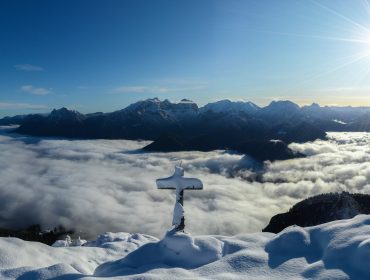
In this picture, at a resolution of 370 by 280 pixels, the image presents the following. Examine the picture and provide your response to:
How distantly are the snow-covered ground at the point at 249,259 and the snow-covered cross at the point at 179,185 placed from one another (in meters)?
2.43

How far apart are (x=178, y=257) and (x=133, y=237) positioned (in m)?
36.3

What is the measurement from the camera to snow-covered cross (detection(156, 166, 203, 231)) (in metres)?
21.9

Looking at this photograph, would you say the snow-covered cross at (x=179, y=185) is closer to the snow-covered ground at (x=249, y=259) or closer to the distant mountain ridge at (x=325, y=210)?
the snow-covered ground at (x=249, y=259)

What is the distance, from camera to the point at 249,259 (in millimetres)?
17297

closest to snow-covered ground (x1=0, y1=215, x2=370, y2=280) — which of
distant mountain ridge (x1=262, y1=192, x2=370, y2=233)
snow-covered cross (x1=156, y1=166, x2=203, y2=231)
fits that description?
snow-covered cross (x1=156, y1=166, x2=203, y2=231)

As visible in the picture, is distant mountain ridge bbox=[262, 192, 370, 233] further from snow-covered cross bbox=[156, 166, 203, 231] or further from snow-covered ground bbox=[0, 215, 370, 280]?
snow-covered ground bbox=[0, 215, 370, 280]

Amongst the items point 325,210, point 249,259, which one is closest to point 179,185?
point 249,259

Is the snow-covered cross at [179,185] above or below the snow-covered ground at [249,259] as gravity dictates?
above

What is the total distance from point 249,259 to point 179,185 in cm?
639

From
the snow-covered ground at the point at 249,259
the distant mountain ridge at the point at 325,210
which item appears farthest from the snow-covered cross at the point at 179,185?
the distant mountain ridge at the point at 325,210

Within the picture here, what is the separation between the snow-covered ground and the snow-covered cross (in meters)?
2.43

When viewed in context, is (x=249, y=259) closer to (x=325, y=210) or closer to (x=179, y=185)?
(x=179, y=185)

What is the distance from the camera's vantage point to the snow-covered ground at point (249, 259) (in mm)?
15367

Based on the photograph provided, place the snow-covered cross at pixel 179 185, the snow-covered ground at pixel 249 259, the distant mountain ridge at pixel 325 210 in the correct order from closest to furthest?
the snow-covered ground at pixel 249 259 → the snow-covered cross at pixel 179 185 → the distant mountain ridge at pixel 325 210
